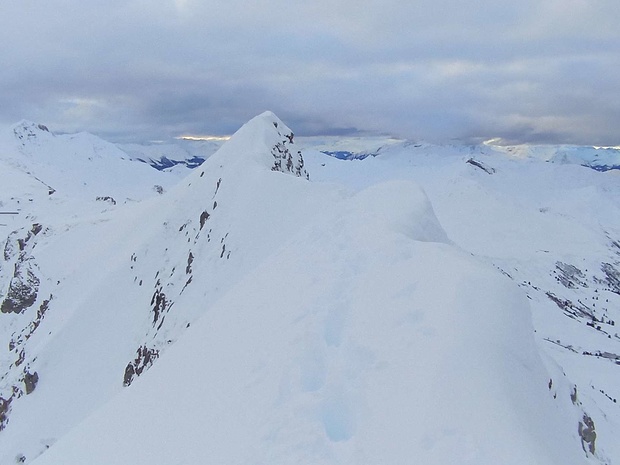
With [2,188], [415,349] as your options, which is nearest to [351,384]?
[415,349]

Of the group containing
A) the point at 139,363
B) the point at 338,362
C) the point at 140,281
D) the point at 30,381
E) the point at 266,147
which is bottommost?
the point at 30,381

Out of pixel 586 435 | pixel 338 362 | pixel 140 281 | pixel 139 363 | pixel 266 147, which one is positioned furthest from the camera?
pixel 266 147

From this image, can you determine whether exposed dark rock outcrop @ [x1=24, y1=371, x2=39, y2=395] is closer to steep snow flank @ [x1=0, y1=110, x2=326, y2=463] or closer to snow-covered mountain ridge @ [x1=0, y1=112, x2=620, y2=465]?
steep snow flank @ [x1=0, y1=110, x2=326, y2=463]

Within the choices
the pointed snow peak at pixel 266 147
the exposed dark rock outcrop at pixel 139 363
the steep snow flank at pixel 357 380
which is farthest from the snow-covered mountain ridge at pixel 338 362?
the pointed snow peak at pixel 266 147

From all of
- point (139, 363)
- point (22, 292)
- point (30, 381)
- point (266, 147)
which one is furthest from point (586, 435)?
point (22, 292)

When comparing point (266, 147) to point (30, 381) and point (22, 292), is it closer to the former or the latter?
point (30, 381)

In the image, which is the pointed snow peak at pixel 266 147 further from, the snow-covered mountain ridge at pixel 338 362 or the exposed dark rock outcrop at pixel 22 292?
the exposed dark rock outcrop at pixel 22 292
